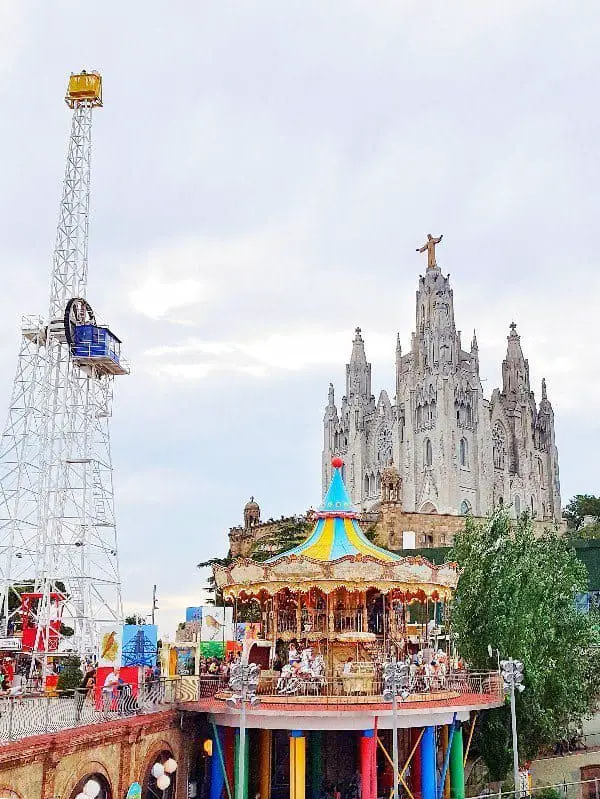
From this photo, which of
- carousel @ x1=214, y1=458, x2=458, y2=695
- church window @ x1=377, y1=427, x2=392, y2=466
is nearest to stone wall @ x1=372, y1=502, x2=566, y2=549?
carousel @ x1=214, y1=458, x2=458, y2=695

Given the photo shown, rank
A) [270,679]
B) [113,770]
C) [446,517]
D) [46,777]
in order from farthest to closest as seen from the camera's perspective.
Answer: [446,517] → [270,679] → [113,770] → [46,777]

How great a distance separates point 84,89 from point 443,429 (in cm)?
5543

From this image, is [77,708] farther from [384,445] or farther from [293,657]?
[384,445]

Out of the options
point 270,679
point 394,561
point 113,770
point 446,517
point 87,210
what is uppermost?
point 87,210

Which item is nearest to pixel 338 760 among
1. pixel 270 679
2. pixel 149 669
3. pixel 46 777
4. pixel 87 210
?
pixel 270 679

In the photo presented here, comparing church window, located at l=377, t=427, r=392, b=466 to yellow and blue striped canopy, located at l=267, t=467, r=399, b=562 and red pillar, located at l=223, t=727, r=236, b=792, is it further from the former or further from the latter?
Result: red pillar, located at l=223, t=727, r=236, b=792

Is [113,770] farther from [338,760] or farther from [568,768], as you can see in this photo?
[568,768]

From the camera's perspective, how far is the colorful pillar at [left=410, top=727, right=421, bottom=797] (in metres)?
26.2

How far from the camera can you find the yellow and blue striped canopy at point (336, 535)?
90.4ft

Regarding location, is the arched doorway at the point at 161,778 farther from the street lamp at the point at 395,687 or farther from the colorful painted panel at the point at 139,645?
the street lamp at the point at 395,687

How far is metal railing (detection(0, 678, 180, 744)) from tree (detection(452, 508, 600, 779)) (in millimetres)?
11766

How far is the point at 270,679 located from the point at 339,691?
242 centimetres

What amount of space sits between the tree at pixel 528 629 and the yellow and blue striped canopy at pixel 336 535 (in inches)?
194

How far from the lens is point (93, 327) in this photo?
50.3 meters
